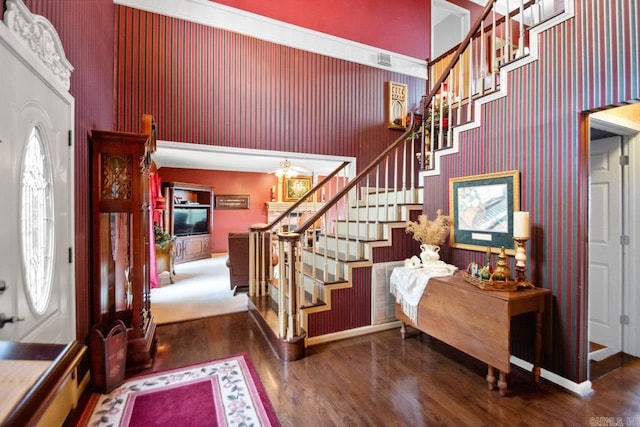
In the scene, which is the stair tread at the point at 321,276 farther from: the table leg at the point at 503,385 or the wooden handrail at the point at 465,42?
the wooden handrail at the point at 465,42

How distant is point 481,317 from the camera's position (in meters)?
2.04

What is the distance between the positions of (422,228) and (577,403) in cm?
160

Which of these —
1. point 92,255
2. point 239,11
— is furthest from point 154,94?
point 92,255

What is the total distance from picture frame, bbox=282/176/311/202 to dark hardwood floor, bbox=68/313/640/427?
6288 mm

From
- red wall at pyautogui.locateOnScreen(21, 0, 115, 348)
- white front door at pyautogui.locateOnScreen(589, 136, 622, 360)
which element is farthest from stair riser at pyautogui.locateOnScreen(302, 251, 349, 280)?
white front door at pyautogui.locateOnScreen(589, 136, 622, 360)

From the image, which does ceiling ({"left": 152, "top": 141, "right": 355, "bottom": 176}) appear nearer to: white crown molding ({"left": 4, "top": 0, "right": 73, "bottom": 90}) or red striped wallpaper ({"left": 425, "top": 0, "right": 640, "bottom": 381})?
white crown molding ({"left": 4, "top": 0, "right": 73, "bottom": 90})

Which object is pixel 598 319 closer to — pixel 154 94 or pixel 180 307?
pixel 180 307

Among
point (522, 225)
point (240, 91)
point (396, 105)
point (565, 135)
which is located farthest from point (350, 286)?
point (396, 105)

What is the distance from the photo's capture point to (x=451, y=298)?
7.41ft

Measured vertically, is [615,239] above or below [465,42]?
below

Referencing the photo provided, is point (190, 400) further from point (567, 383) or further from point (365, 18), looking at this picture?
point (365, 18)

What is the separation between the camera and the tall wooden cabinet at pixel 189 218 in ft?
23.0

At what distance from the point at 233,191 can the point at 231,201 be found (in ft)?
1.00

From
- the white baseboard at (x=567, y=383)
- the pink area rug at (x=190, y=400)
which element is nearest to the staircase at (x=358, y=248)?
the pink area rug at (x=190, y=400)
